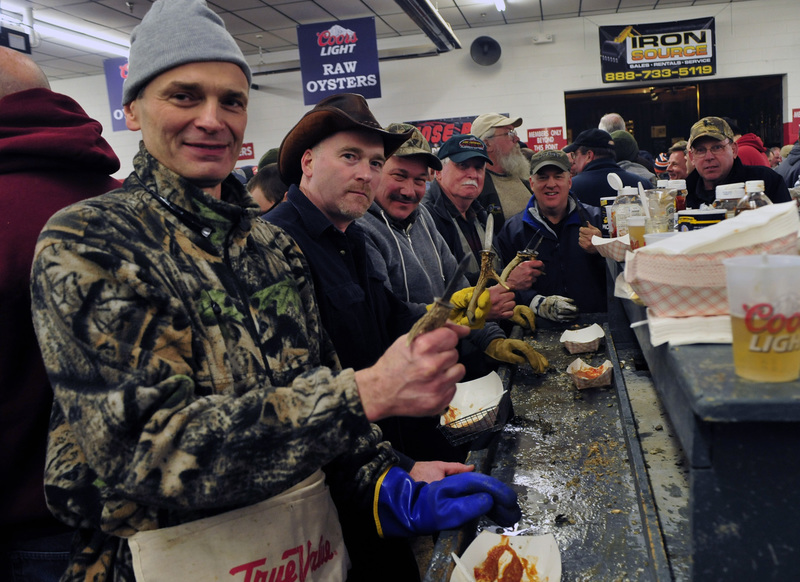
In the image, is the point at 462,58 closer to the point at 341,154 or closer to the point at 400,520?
the point at 341,154

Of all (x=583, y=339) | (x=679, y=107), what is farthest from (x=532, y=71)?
(x=583, y=339)

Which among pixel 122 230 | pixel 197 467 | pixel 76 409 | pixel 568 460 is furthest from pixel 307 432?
pixel 568 460

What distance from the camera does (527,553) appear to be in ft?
4.26

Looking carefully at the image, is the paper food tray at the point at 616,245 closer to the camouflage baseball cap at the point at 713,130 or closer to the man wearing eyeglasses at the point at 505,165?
the camouflage baseball cap at the point at 713,130

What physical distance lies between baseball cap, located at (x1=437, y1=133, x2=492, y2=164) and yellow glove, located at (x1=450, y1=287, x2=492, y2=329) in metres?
1.28

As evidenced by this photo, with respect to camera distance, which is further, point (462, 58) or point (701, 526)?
point (462, 58)

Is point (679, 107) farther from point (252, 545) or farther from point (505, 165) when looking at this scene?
point (252, 545)

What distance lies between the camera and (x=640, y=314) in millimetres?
1457

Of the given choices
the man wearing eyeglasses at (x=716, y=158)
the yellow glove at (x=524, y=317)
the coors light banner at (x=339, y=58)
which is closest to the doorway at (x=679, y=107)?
the coors light banner at (x=339, y=58)

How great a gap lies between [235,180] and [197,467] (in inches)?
28.0

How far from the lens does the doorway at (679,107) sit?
9.32m

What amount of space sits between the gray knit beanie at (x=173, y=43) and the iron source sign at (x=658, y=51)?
929cm

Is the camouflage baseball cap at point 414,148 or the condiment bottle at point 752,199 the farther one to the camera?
the camouflage baseball cap at point 414,148

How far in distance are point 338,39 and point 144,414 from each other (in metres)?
7.23
